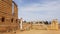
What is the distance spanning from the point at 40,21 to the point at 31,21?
139 inches

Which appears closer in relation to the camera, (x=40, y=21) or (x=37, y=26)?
(x=37, y=26)

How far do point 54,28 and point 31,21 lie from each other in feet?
29.6

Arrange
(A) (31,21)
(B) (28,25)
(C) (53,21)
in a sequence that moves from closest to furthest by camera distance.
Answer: (C) (53,21) < (B) (28,25) < (A) (31,21)

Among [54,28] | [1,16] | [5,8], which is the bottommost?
[54,28]

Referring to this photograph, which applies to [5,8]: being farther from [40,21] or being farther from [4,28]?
[40,21]

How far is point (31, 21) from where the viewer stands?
135 feet

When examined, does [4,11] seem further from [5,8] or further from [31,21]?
[31,21]

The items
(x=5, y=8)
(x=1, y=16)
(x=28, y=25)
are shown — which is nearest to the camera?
(x=1, y=16)

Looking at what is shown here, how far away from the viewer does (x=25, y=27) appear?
36344 millimetres

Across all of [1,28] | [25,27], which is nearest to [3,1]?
[1,28]

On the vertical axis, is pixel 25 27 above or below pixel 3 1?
below

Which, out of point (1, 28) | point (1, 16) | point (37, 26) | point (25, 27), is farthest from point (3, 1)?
point (37, 26)

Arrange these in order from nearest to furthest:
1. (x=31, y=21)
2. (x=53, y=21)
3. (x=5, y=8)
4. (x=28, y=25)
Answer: (x=5, y=8), (x=53, y=21), (x=28, y=25), (x=31, y=21)

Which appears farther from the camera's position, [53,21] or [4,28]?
[53,21]
